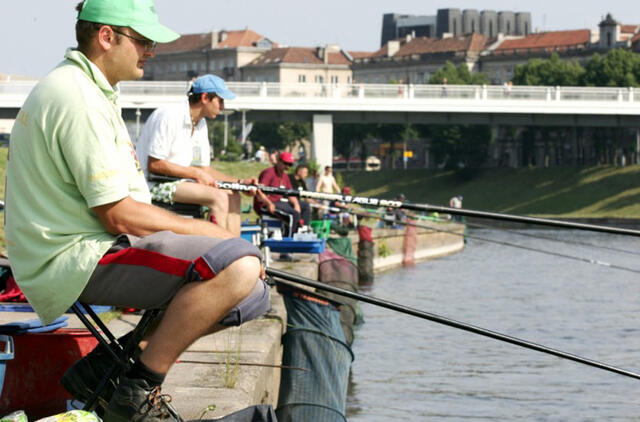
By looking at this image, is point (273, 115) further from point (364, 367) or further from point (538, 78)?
point (364, 367)

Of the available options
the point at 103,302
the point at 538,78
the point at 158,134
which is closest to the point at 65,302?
the point at 103,302

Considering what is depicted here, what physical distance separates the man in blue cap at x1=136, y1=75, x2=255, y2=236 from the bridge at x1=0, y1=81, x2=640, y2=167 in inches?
1925

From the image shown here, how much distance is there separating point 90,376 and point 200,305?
70 cm

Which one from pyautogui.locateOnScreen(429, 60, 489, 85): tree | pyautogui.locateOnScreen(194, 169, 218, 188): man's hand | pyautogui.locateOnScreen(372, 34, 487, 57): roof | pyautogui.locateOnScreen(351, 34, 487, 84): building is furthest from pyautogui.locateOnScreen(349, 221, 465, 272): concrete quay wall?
pyautogui.locateOnScreen(372, 34, 487, 57): roof

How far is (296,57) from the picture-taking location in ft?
501

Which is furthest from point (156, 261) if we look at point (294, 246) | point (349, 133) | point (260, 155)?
point (349, 133)

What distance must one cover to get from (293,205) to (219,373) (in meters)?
9.90

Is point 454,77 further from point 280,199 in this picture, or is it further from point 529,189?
point 280,199

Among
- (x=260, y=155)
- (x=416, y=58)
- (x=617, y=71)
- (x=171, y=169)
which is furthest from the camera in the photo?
(x=416, y=58)

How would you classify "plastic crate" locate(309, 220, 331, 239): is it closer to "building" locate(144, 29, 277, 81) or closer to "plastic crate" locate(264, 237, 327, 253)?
"plastic crate" locate(264, 237, 327, 253)

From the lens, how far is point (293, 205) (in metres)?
15.6

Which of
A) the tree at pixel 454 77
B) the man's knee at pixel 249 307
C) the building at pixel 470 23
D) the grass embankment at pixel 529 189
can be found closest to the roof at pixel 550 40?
the tree at pixel 454 77

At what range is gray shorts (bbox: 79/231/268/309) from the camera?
12.6 ft

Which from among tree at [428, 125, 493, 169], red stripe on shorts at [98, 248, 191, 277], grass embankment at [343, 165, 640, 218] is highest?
red stripe on shorts at [98, 248, 191, 277]
